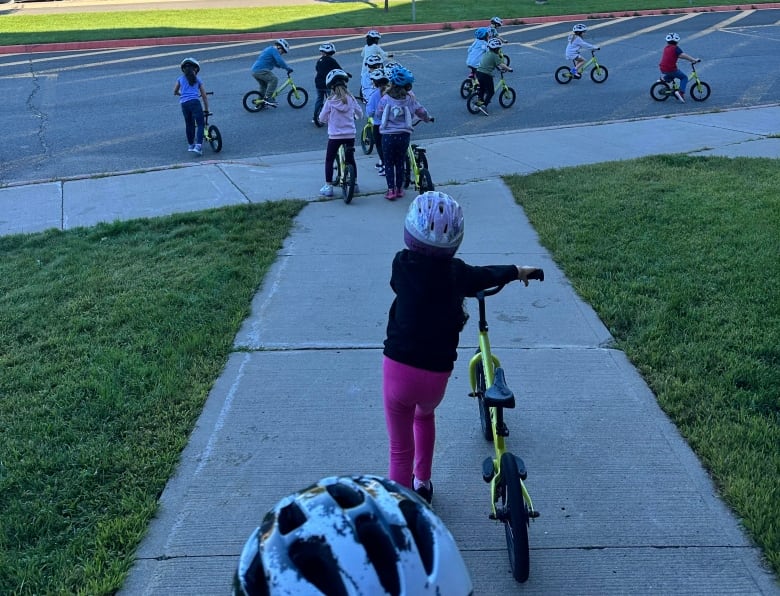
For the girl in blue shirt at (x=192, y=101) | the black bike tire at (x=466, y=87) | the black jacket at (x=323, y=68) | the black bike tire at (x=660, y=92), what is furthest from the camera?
the black bike tire at (x=466, y=87)

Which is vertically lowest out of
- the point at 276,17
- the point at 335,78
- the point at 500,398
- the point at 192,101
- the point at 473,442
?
the point at 473,442

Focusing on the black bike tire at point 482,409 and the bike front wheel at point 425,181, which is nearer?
the black bike tire at point 482,409

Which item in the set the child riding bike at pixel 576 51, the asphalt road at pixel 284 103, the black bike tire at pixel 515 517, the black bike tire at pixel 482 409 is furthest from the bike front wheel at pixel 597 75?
the black bike tire at pixel 515 517

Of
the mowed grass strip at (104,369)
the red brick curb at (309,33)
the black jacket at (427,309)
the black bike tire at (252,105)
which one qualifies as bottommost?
the mowed grass strip at (104,369)

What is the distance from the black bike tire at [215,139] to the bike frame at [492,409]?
845 centimetres

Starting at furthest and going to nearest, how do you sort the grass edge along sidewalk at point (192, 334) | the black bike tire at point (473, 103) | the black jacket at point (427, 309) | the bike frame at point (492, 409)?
the black bike tire at point (473, 103), the grass edge along sidewalk at point (192, 334), the bike frame at point (492, 409), the black jacket at point (427, 309)

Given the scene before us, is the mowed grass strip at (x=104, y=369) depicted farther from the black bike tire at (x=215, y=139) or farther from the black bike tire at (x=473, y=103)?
the black bike tire at (x=473, y=103)

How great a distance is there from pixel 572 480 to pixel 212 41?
2135 centimetres

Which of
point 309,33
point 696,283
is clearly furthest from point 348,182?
point 309,33

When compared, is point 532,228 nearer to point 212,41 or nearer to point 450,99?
point 450,99

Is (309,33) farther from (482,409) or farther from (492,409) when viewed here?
(492,409)

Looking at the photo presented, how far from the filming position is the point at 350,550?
1506 mm

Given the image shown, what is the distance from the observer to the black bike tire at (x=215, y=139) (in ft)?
37.9

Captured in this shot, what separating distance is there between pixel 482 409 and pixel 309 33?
21.8m
